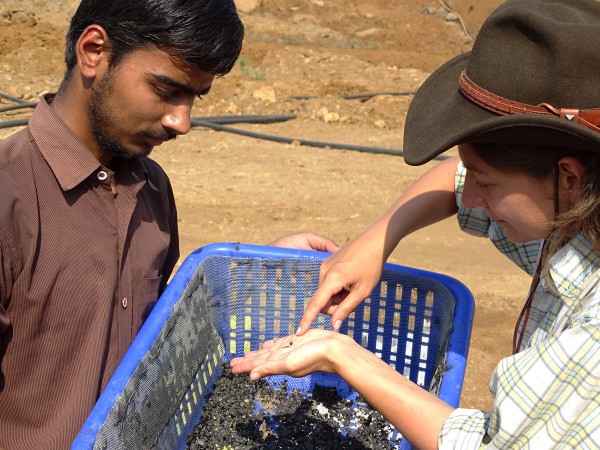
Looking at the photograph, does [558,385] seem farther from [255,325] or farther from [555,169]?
[255,325]

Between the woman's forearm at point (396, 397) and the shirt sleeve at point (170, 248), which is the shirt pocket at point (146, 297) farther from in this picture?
the woman's forearm at point (396, 397)

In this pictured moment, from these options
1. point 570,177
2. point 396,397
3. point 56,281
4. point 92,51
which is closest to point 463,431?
point 396,397

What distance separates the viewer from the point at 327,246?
103 inches

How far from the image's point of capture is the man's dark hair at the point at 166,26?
187 cm

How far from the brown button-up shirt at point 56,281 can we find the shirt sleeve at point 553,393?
1.02 meters

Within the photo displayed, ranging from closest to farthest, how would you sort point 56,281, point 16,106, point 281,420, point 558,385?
point 558,385
point 56,281
point 281,420
point 16,106

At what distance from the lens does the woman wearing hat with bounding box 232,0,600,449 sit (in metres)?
1.35

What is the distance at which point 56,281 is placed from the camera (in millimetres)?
1826

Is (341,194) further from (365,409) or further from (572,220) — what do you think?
(572,220)

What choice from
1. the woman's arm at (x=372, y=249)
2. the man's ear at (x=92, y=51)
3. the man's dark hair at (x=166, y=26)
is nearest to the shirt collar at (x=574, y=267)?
the woman's arm at (x=372, y=249)

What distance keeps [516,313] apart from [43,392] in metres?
3.23

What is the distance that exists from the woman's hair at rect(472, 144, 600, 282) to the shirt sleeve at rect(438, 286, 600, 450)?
0.48ft

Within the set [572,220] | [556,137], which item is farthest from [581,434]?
[556,137]

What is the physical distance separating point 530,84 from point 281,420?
157cm
